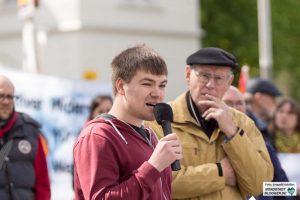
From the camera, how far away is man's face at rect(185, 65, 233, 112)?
5480 millimetres

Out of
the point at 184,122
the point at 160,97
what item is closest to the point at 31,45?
the point at 184,122

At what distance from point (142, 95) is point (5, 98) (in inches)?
99.7

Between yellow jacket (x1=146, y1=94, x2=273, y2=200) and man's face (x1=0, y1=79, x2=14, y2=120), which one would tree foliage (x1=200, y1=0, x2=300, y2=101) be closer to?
man's face (x1=0, y1=79, x2=14, y2=120)

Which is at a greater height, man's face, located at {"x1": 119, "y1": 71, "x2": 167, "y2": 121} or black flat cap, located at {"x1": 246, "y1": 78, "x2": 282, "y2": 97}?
man's face, located at {"x1": 119, "y1": 71, "x2": 167, "y2": 121}

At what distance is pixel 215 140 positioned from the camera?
548 cm

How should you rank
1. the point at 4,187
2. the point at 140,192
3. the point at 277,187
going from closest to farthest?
1. the point at 140,192
2. the point at 277,187
3. the point at 4,187

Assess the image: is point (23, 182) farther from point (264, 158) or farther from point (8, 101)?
point (264, 158)

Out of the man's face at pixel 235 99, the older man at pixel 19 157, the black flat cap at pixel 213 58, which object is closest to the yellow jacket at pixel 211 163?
the black flat cap at pixel 213 58

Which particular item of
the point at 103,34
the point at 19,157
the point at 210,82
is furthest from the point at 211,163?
the point at 103,34

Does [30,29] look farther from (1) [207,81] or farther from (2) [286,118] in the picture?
(1) [207,81]

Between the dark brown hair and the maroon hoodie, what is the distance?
0.73 feet

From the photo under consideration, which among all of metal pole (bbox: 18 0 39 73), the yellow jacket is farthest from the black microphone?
metal pole (bbox: 18 0 39 73)

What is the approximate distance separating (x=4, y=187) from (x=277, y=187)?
88.4 inches

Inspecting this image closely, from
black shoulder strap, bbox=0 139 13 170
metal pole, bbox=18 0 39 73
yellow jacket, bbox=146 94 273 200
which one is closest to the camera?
yellow jacket, bbox=146 94 273 200
